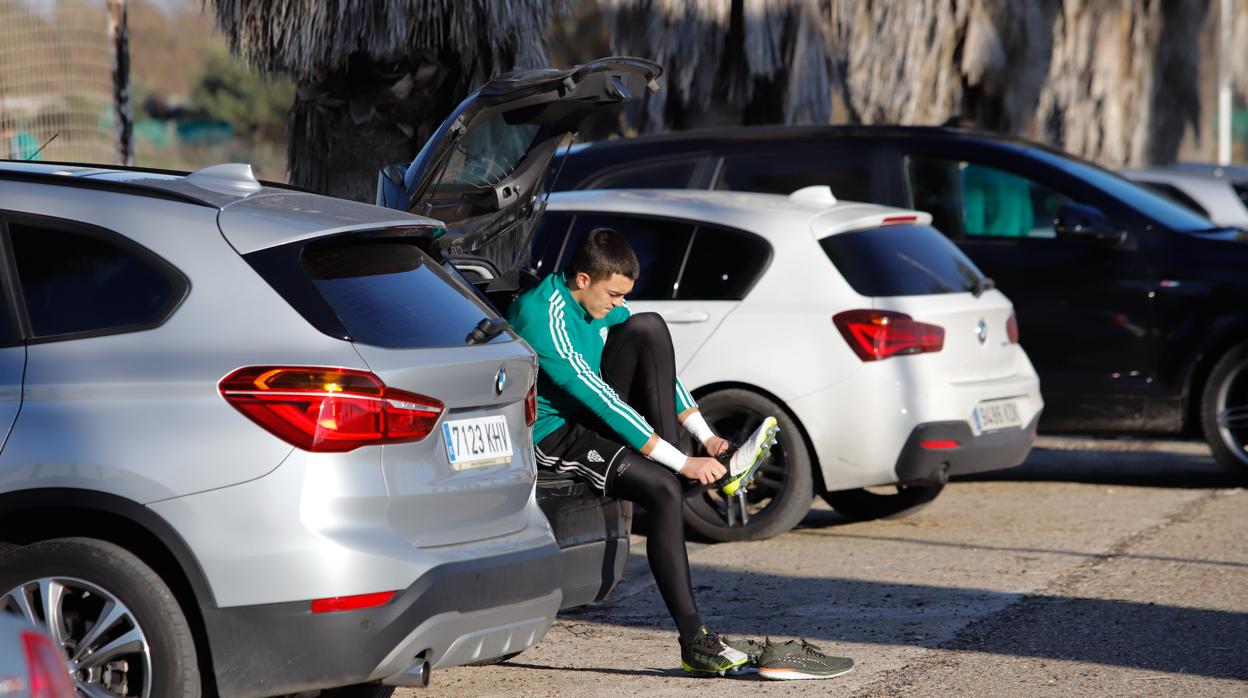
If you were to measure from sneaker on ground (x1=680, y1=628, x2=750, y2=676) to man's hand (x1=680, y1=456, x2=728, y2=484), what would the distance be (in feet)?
1.72

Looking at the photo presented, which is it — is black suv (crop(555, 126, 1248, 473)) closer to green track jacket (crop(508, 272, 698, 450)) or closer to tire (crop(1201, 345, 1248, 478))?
tire (crop(1201, 345, 1248, 478))

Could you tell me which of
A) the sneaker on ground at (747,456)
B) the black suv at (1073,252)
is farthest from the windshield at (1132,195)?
the sneaker on ground at (747,456)

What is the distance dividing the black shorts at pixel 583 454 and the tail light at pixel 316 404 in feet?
5.07

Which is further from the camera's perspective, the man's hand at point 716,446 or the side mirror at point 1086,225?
the side mirror at point 1086,225

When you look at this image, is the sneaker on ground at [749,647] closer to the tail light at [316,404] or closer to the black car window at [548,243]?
the tail light at [316,404]

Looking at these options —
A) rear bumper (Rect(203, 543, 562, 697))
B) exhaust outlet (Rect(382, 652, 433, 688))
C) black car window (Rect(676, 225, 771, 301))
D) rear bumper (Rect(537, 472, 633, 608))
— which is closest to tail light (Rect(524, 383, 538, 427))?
rear bumper (Rect(537, 472, 633, 608))

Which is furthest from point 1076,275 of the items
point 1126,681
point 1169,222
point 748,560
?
point 1126,681

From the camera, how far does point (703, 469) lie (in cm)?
589

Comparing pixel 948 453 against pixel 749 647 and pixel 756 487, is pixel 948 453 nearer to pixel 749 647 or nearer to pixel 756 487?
pixel 756 487

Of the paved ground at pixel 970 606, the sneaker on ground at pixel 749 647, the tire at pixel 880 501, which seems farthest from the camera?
the tire at pixel 880 501

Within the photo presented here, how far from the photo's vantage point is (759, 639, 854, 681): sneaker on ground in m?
5.73

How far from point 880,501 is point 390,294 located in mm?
4956

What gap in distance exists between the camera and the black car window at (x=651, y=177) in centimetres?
1020

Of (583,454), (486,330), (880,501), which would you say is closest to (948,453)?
(880,501)
